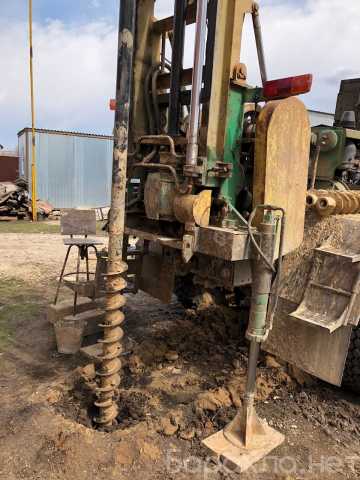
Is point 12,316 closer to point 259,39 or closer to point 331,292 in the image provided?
point 331,292

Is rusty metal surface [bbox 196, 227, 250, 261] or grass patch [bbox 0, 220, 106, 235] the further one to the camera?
grass patch [bbox 0, 220, 106, 235]

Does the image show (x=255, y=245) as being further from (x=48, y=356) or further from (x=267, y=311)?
(x=48, y=356)

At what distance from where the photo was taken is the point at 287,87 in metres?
2.34

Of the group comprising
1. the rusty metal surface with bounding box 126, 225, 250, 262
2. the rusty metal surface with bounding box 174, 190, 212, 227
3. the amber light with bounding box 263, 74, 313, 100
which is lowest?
the rusty metal surface with bounding box 126, 225, 250, 262

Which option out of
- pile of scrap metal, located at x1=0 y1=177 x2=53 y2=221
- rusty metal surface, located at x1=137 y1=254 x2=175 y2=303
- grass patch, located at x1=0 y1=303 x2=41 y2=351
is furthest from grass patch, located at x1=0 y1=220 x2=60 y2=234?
rusty metal surface, located at x1=137 y1=254 x2=175 y2=303

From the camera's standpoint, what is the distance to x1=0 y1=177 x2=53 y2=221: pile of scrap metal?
473 inches

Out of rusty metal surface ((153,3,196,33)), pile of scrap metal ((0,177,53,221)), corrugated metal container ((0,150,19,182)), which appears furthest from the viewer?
corrugated metal container ((0,150,19,182))

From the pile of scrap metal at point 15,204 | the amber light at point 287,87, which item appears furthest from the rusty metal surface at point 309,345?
the pile of scrap metal at point 15,204

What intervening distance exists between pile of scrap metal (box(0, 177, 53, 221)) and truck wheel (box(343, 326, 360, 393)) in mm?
11071

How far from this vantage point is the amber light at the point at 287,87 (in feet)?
7.39

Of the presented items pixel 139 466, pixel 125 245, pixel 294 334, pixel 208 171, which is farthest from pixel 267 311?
pixel 125 245

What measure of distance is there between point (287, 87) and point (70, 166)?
12210 millimetres

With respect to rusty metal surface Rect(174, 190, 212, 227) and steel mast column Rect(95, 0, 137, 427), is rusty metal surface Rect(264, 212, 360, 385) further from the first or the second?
steel mast column Rect(95, 0, 137, 427)

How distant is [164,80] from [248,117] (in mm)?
762
